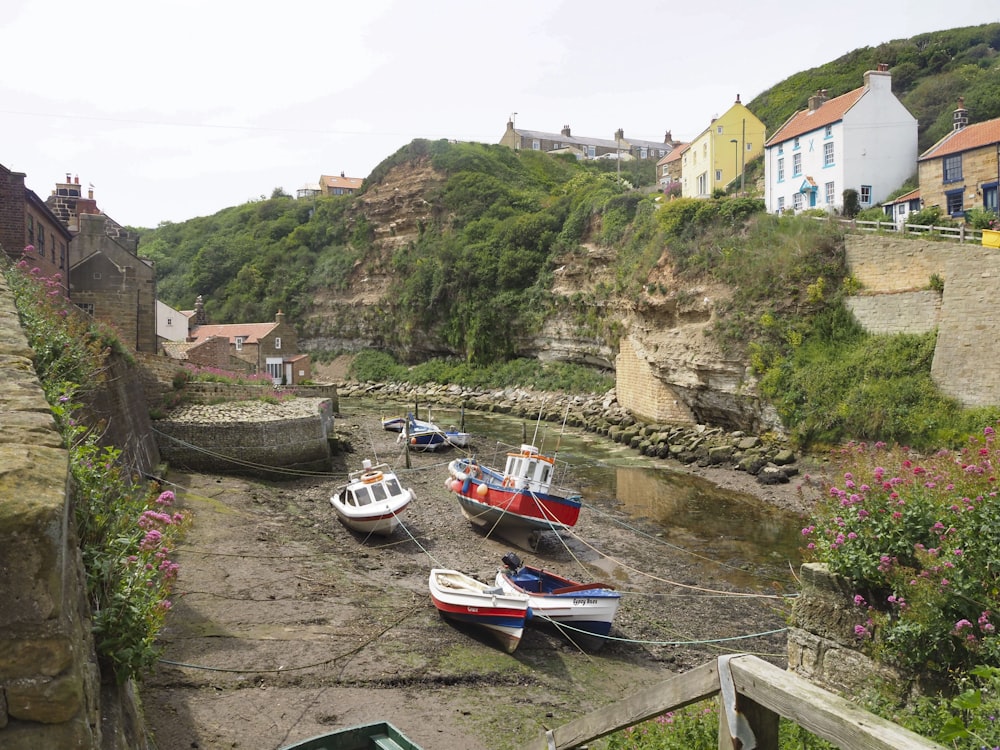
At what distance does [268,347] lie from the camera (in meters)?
52.3

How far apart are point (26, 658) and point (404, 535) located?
15832mm

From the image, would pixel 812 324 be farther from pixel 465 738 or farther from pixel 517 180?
pixel 517 180

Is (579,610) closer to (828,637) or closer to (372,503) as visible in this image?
(828,637)

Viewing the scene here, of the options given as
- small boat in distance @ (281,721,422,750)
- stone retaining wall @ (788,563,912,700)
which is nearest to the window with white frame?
stone retaining wall @ (788,563,912,700)

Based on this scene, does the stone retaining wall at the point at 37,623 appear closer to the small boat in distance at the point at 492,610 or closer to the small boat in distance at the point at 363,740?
the small boat in distance at the point at 363,740

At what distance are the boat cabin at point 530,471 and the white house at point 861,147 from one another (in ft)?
77.1

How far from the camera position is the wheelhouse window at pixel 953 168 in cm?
3092

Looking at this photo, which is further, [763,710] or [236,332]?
[236,332]

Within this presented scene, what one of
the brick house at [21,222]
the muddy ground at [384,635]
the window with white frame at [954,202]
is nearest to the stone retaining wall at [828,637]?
the muddy ground at [384,635]

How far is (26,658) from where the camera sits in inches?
112

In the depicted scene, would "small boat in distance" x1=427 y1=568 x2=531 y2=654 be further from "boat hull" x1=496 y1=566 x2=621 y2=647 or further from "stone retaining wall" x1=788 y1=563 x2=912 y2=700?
"stone retaining wall" x1=788 y1=563 x2=912 y2=700

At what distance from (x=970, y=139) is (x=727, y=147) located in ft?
67.3

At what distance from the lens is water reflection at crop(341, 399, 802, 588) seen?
18.0 metres

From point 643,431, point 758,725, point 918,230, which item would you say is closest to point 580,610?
point 758,725
